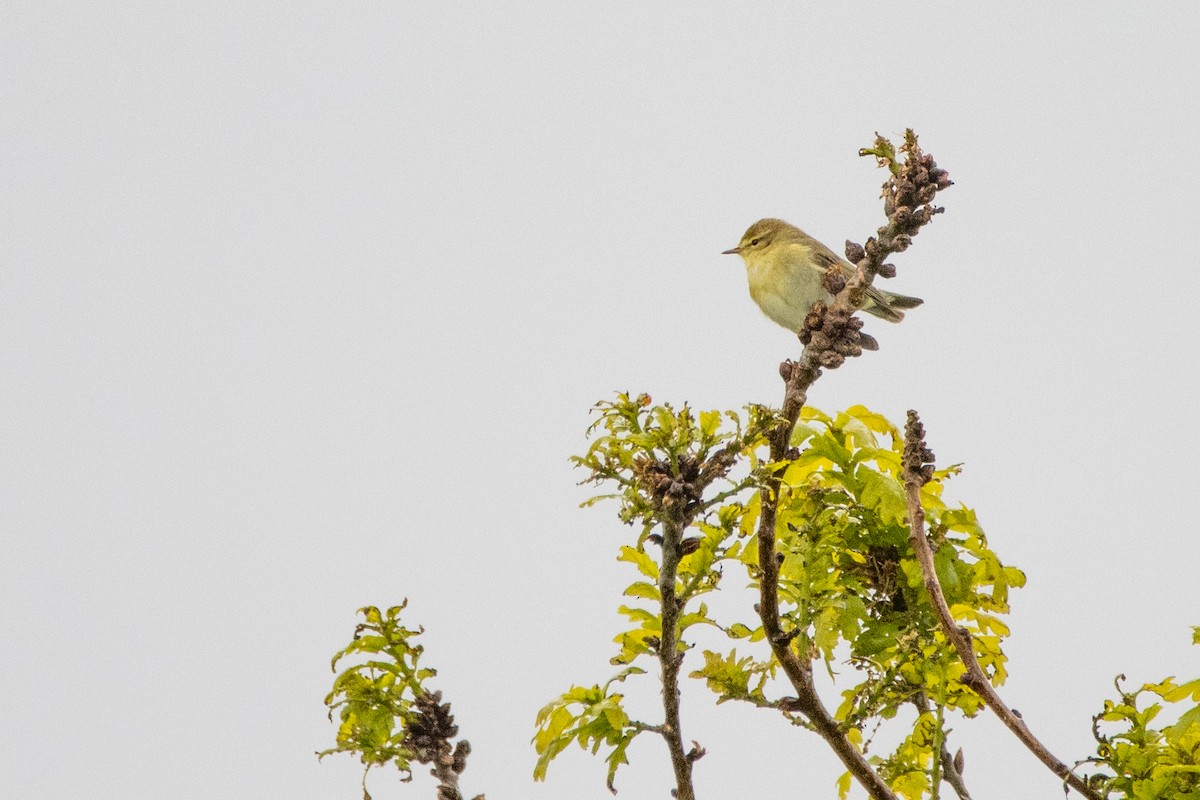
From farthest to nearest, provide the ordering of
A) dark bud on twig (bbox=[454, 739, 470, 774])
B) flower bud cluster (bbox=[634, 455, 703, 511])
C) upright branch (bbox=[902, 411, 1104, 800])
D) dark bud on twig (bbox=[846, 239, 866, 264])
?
dark bud on twig (bbox=[454, 739, 470, 774]) → dark bud on twig (bbox=[846, 239, 866, 264]) → upright branch (bbox=[902, 411, 1104, 800]) → flower bud cluster (bbox=[634, 455, 703, 511])

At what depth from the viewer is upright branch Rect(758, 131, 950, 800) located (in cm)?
251

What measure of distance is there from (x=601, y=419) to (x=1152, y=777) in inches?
55.0

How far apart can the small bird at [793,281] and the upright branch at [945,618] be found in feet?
17.1

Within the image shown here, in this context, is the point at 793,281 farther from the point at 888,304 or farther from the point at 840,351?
the point at 840,351

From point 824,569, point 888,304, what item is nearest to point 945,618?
point 824,569

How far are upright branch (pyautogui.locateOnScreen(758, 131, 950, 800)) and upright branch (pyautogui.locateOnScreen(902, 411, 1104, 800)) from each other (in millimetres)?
289

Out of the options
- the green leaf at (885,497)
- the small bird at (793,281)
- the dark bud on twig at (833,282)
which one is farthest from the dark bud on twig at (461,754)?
the small bird at (793,281)

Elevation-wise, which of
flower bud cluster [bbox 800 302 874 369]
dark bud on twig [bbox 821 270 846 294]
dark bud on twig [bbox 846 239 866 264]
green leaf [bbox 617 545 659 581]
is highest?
dark bud on twig [bbox 821 270 846 294]

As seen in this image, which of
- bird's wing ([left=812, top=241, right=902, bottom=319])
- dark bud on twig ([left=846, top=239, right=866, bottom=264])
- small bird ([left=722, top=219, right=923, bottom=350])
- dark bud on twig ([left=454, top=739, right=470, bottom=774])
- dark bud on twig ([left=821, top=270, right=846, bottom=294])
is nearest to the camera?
dark bud on twig ([left=846, top=239, right=866, bottom=264])

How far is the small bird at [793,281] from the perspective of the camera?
323 inches

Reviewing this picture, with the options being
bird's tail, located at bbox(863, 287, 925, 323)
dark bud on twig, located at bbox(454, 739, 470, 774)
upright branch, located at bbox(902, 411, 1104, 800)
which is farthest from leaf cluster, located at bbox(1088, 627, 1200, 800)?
bird's tail, located at bbox(863, 287, 925, 323)

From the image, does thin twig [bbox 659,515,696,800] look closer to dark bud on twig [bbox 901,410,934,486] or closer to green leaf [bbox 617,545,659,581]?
green leaf [bbox 617,545,659,581]

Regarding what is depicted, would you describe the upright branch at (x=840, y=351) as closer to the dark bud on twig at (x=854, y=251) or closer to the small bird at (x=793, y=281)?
the dark bud on twig at (x=854, y=251)

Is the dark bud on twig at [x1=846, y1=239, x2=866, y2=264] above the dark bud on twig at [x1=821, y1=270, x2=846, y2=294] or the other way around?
the other way around
